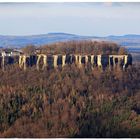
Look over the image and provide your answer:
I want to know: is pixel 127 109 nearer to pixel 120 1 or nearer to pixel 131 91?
pixel 131 91

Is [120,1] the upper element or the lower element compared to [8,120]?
upper

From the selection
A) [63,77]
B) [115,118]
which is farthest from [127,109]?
[63,77]

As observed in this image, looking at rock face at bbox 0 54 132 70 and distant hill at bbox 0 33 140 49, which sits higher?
distant hill at bbox 0 33 140 49

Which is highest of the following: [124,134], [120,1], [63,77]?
[120,1]

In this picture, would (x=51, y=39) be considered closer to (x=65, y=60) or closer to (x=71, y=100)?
(x=65, y=60)

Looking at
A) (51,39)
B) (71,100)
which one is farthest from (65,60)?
(71,100)

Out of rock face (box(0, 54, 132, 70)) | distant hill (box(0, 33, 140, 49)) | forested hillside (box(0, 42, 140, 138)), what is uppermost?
distant hill (box(0, 33, 140, 49))
